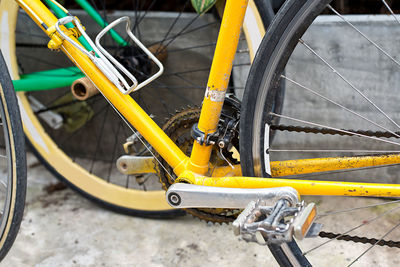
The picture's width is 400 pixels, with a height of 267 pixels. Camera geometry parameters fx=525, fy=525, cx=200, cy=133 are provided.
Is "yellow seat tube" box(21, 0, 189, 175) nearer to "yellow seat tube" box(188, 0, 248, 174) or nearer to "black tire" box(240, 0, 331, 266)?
"yellow seat tube" box(188, 0, 248, 174)

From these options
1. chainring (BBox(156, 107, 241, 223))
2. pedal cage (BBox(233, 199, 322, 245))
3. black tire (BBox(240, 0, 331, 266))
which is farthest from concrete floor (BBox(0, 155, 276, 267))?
pedal cage (BBox(233, 199, 322, 245))

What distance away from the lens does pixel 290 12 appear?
1.26 meters

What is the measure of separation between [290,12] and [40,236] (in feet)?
4.34

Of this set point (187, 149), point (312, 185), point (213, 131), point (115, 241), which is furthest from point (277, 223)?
point (115, 241)

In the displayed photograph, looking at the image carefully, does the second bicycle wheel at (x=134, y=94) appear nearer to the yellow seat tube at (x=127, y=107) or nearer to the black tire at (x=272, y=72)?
the yellow seat tube at (x=127, y=107)

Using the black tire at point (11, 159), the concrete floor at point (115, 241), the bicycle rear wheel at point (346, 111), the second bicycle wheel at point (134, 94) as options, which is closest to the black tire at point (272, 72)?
the bicycle rear wheel at point (346, 111)

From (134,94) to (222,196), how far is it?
0.76m

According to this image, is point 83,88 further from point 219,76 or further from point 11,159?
point 219,76

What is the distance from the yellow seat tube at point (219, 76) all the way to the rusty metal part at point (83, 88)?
42 centimetres

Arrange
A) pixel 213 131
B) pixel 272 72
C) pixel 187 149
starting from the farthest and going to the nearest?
pixel 187 149 < pixel 213 131 < pixel 272 72

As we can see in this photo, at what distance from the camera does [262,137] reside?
141 cm

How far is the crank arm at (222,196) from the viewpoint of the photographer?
4.36ft

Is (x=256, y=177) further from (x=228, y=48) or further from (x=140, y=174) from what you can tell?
(x=140, y=174)

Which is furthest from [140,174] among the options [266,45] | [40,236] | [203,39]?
[266,45]
